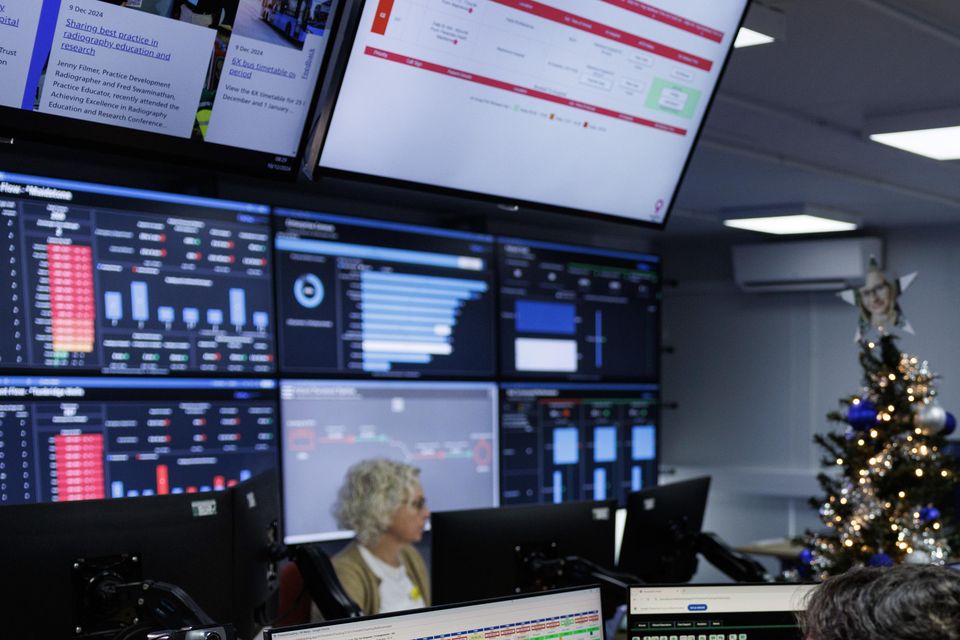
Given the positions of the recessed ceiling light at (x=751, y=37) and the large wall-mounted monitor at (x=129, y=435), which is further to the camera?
the large wall-mounted monitor at (x=129, y=435)

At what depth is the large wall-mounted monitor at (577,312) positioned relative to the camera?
17.3ft

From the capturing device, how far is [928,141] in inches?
156

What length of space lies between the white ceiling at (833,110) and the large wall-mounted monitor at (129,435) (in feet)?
6.92

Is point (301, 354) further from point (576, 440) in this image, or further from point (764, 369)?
point (764, 369)

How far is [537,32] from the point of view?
6.65ft

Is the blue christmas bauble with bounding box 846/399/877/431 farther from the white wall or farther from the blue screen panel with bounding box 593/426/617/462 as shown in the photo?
the white wall

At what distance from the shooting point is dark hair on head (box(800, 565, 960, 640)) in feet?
3.60

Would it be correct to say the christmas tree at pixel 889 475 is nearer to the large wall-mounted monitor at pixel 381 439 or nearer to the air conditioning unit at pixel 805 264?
the large wall-mounted monitor at pixel 381 439

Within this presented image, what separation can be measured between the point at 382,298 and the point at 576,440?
1458 mm

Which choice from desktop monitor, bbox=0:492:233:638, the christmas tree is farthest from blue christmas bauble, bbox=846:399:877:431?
desktop monitor, bbox=0:492:233:638


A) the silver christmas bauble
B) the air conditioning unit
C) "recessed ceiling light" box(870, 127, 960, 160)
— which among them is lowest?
the silver christmas bauble

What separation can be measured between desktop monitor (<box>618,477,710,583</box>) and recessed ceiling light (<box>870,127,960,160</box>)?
5.31 feet

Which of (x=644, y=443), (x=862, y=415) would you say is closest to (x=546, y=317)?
(x=644, y=443)

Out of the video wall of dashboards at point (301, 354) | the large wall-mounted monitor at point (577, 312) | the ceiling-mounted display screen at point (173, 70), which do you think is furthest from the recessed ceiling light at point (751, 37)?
the large wall-mounted monitor at point (577, 312)
